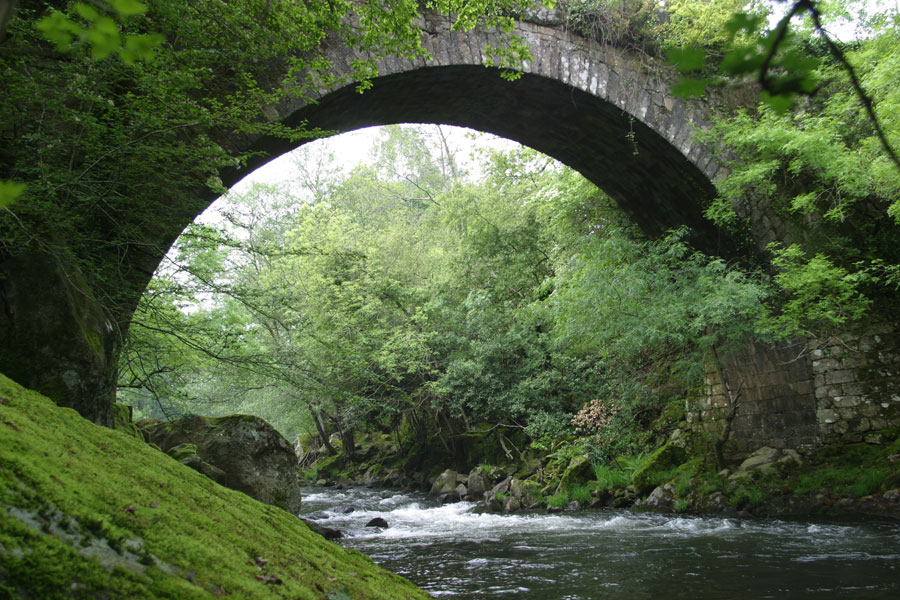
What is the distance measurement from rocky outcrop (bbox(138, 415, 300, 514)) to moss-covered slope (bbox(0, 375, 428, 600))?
4.36 metres

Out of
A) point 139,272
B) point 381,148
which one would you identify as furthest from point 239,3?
point 381,148

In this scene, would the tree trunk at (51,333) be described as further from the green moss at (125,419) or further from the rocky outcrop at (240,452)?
the rocky outcrop at (240,452)

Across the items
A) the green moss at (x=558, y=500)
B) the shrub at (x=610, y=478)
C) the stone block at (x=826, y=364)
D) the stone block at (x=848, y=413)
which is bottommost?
the green moss at (x=558, y=500)

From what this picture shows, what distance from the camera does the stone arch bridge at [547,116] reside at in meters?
5.55

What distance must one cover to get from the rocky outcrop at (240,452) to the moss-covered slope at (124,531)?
14.3ft

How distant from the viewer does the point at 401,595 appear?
2.23 metres

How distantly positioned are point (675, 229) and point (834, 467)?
3945 millimetres

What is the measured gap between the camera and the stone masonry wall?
721cm

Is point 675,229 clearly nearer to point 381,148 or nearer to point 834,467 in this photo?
point 834,467

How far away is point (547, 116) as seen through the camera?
324 inches

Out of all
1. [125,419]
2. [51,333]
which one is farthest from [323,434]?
[51,333]

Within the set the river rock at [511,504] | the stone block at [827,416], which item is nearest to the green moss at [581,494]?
the river rock at [511,504]

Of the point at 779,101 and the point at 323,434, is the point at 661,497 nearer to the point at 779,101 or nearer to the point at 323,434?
the point at 779,101

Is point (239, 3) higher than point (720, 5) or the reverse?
the reverse
